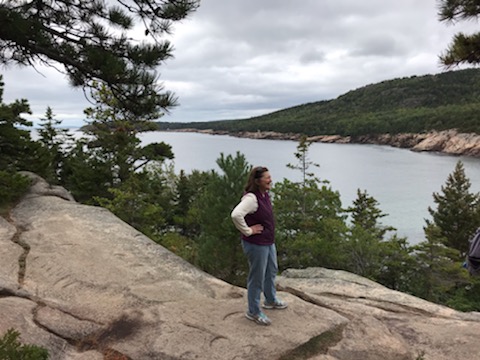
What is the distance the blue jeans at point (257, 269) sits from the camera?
5184 millimetres

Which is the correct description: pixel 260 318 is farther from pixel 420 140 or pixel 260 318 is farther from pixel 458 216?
pixel 420 140

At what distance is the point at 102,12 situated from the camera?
214 inches

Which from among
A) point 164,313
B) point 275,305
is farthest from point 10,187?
point 275,305

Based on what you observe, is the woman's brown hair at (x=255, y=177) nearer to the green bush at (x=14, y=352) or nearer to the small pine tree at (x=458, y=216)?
the green bush at (x=14, y=352)

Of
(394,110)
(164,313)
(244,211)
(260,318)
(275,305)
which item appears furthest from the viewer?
(394,110)

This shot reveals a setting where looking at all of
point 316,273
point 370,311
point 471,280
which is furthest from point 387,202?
point 370,311

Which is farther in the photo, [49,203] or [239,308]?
[49,203]

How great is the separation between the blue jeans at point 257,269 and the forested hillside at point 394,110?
89.2 meters

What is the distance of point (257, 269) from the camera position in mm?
5227

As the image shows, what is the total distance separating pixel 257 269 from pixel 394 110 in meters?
133

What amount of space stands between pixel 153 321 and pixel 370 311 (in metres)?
4.00

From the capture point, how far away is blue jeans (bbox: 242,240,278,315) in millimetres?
5184

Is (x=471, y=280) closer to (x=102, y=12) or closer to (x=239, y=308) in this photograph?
(x=239, y=308)

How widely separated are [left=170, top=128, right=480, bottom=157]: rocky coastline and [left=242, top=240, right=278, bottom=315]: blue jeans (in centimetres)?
8477
